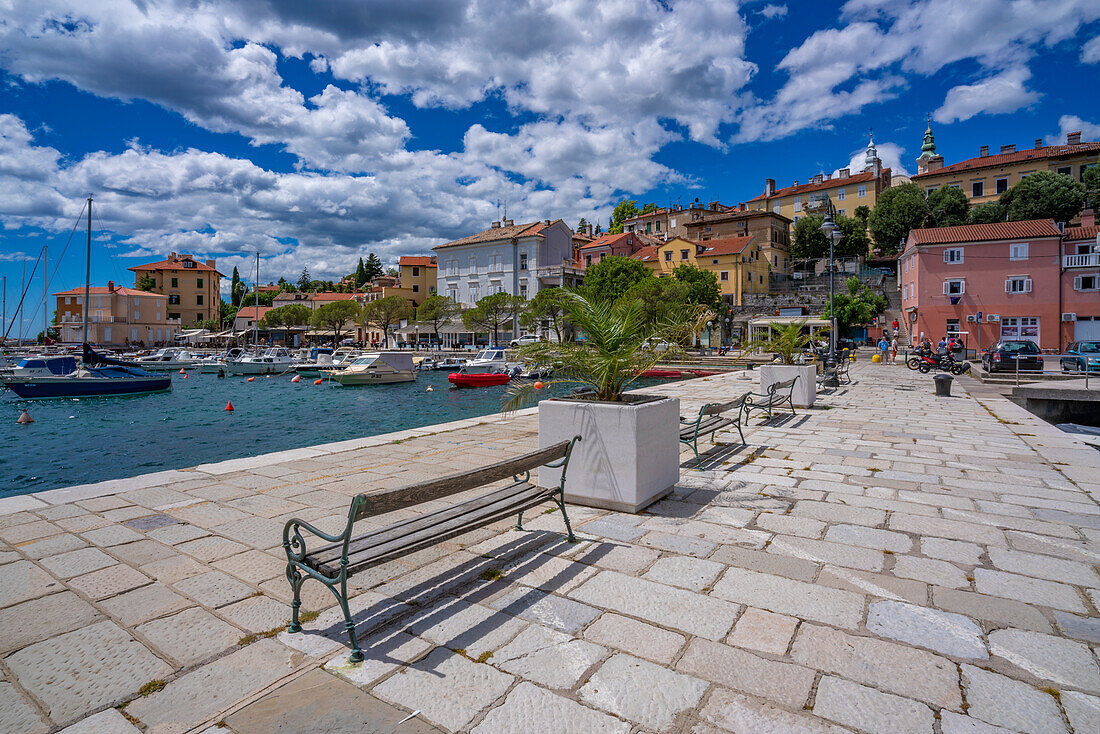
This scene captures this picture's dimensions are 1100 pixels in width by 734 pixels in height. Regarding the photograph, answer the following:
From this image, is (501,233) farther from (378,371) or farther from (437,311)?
(378,371)

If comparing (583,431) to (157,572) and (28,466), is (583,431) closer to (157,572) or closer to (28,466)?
(157,572)

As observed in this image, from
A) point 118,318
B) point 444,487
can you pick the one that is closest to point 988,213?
point 444,487

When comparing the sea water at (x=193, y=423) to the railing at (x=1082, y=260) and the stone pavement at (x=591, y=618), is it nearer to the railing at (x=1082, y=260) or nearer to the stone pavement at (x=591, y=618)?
the stone pavement at (x=591, y=618)

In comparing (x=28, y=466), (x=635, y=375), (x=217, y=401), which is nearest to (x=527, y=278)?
(x=217, y=401)

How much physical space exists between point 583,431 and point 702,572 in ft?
5.26

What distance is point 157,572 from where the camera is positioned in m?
3.69

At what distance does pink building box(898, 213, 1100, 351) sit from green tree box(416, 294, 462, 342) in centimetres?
4256

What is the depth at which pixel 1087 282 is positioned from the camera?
33344 mm

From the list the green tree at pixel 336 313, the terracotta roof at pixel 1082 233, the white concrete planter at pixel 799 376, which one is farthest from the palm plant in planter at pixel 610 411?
the green tree at pixel 336 313

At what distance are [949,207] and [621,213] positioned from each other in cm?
4518

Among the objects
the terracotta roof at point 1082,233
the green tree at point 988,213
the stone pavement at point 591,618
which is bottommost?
A: the stone pavement at point 591,618

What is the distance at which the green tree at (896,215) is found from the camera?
175 ft

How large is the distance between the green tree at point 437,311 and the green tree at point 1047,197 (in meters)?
53.6

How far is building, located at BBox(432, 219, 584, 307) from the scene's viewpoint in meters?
60.2
